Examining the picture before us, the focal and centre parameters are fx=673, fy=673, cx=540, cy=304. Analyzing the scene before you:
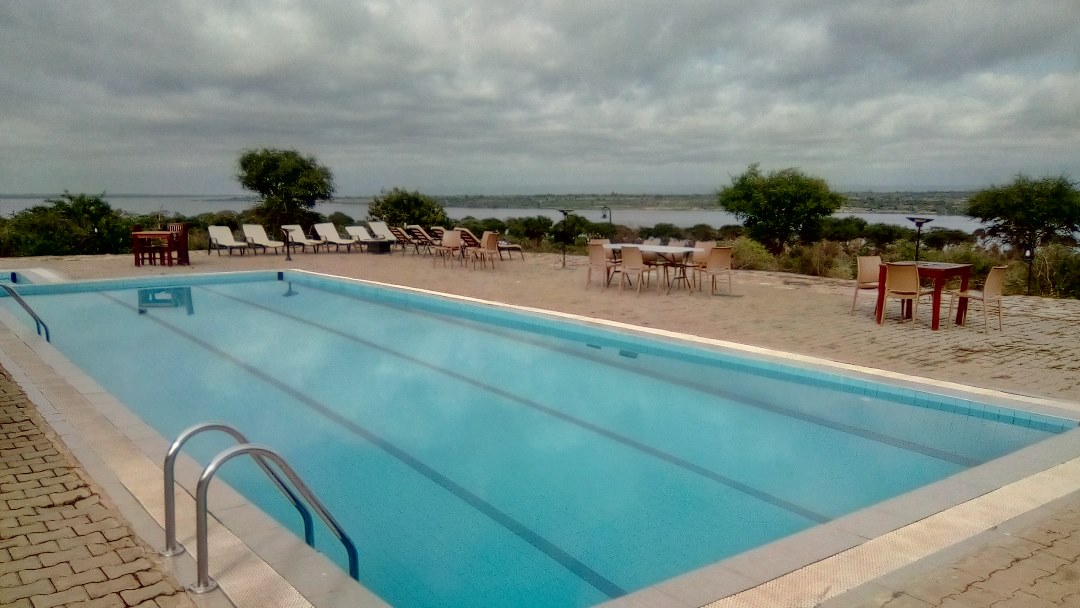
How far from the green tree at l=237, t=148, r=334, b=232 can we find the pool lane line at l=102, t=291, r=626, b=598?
43.7 ft

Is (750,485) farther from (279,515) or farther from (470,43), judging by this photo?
(470,43)

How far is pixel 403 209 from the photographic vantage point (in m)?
17.0

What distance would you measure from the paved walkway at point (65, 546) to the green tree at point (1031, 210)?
17891 mm

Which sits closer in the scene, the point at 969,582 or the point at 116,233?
the point at 969,582

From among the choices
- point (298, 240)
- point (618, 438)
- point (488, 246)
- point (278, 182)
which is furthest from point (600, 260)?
point (278, 182)

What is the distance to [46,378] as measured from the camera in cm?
443

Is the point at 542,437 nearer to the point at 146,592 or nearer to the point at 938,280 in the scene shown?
the point at 146,592

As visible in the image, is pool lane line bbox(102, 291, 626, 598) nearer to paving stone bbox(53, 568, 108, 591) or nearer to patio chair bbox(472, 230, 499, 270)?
paving stone bbox(53, 568, 108, 591)

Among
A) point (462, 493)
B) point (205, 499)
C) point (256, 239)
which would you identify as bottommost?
point (462, 493)

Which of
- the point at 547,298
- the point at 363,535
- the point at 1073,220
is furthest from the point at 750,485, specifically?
the point at 1073,220

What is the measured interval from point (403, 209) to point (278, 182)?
157 inches

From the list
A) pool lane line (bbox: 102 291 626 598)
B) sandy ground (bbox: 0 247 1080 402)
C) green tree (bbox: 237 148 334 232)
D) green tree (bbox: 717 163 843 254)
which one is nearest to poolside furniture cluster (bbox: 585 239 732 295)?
sandy ground (bbox: 0 247 1080 402)

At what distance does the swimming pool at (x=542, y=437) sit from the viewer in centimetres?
284

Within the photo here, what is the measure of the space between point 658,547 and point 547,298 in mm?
5594
